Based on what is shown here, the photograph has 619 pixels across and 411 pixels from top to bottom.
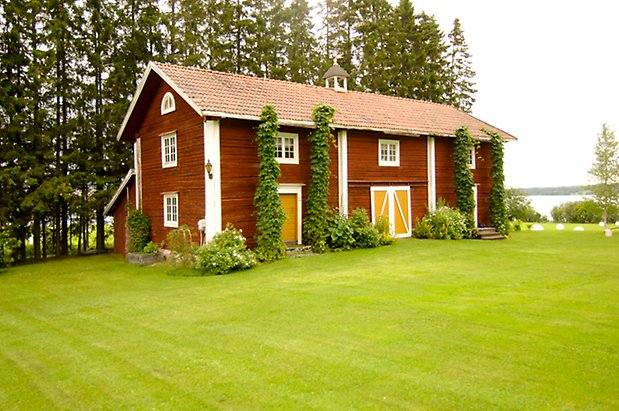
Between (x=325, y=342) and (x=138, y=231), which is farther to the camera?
(x=138, y=231)

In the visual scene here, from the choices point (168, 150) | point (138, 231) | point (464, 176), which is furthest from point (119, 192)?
point (464, 176)

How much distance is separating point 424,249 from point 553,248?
4.57 meters

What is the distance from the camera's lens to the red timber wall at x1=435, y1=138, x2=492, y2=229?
2052 cm

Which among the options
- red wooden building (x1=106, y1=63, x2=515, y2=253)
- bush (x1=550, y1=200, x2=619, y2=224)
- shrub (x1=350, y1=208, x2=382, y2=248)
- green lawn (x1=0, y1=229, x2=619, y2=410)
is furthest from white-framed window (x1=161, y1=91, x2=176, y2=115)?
bush (x1=550, y1=200, x2=619, y2=224)

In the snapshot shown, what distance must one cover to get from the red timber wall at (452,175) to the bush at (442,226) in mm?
1115

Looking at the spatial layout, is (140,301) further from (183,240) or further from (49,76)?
(49,76)

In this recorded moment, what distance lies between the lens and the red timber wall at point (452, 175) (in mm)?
20516

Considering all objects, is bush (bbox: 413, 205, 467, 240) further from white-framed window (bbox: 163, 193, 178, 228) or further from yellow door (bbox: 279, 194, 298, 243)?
white-framed window (bbox: 163, 193, 178, 228)

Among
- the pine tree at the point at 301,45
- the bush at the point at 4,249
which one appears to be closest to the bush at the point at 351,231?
the bush at the point at 4,249

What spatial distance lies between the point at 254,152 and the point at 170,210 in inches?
162

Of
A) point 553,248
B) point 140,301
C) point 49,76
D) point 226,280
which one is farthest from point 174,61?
point 553,248

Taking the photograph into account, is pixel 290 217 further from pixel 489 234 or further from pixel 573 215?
pixel 573 215

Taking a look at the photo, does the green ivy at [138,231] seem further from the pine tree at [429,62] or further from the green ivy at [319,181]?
the pine tree at [429,62]

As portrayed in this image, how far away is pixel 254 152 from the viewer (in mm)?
15172
